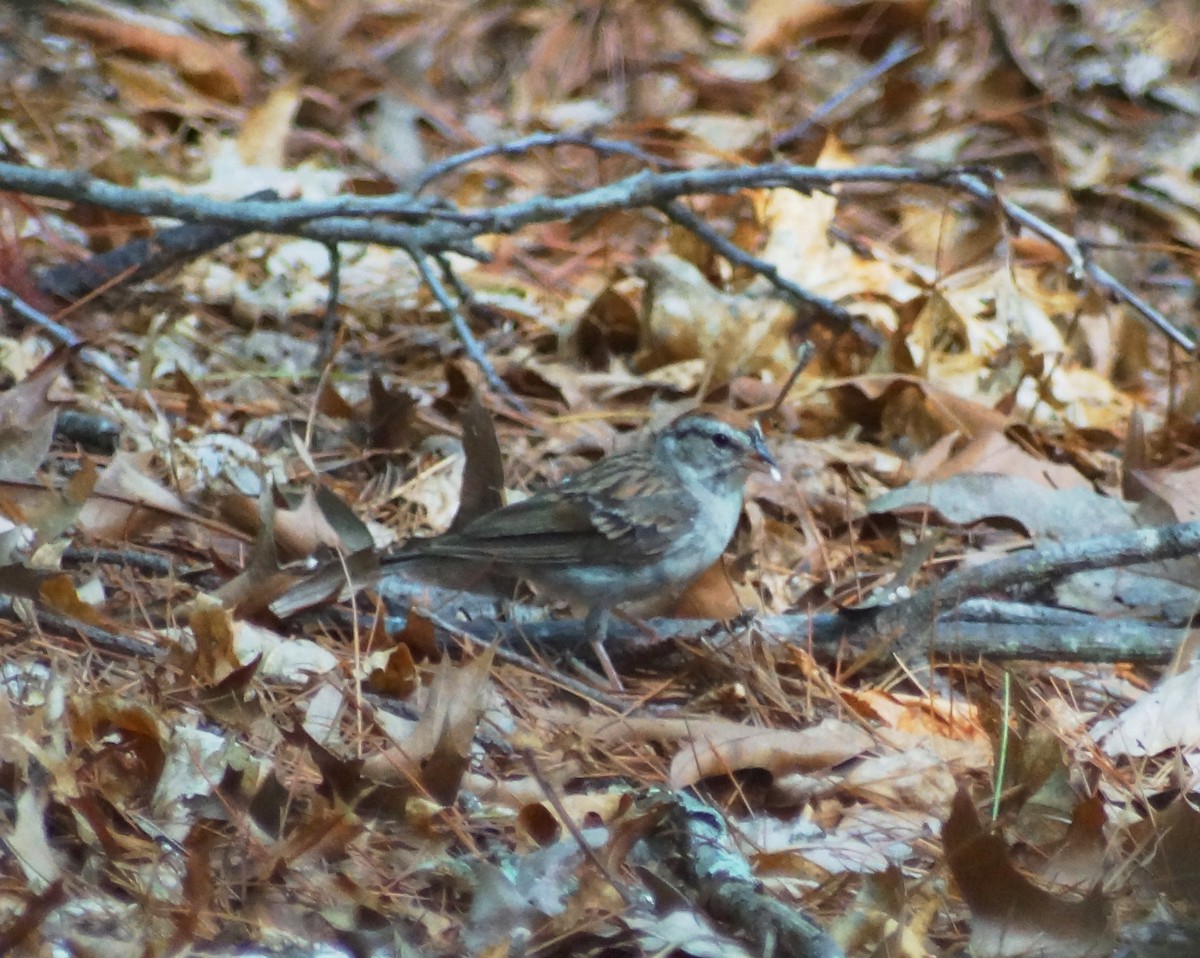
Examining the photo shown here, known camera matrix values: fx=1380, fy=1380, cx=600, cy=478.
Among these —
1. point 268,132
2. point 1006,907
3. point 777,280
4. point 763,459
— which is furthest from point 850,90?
point 1006,907

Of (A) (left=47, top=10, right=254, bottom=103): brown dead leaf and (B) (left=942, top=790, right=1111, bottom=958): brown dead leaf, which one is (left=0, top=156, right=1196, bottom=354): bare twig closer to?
(A) (left=47, top=10, right=254, bottom=103): brown dead leaf

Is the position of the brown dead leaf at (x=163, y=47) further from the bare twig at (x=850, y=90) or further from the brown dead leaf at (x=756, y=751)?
the brown dead leaf at (x=756, y=751)

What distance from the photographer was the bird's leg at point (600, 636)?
12.5ft

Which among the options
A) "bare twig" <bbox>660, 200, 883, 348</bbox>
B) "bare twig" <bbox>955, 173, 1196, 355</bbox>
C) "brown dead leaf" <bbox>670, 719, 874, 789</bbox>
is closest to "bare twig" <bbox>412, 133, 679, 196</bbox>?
"bare twig" <bbox>660, 200, 883, 348</bbox>

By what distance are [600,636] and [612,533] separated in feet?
1.27

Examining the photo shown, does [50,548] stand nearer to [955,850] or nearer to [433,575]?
[433,575]

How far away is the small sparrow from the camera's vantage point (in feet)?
13.4

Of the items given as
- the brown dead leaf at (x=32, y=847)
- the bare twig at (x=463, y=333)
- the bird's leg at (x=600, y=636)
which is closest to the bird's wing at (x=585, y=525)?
the bird's leg at (x=600, y=636)

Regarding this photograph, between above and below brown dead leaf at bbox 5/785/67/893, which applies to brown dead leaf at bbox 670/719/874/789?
below

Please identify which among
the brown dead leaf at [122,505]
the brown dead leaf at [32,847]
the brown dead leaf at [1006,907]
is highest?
the brown dead leaf at [32,847]

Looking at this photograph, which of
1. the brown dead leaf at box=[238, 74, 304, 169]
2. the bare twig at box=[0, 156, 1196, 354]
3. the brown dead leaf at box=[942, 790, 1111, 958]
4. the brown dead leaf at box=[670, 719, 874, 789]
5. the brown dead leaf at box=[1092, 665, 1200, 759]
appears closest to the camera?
the brown dead leaf at box=[942, 790, 1111, 958]

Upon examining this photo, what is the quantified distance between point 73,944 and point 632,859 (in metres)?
0.98

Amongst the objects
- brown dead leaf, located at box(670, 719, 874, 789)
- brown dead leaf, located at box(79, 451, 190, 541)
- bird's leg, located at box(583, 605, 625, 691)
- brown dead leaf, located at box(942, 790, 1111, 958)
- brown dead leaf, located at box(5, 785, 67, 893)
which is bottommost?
Answer: bird's leg, located at box(583, 605, 625, 691)

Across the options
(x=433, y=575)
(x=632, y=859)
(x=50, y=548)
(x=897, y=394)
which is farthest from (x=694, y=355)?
(x=632, y=859)
